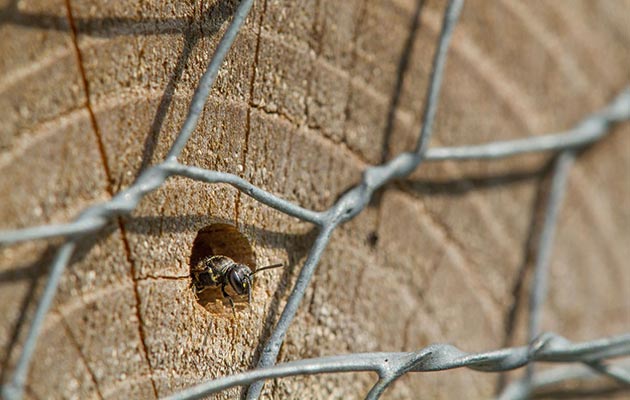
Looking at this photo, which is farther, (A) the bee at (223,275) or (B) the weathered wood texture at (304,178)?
(A) the bee at (223,275)

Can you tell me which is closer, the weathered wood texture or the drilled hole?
the weathered wood texture

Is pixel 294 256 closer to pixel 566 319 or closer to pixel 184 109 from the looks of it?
pixel 184 109

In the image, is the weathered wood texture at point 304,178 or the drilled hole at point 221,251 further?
the drilled hole at point 221,251
